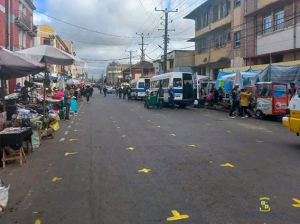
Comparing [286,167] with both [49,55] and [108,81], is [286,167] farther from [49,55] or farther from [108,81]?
[108,81]

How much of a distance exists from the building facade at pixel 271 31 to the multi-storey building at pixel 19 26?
19.6 metres

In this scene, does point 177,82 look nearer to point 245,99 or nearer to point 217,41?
point 245,99

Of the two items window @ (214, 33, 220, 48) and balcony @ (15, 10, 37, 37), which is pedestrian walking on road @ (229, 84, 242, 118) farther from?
balcony @ (15, 10, 37, 37)

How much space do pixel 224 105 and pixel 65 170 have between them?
61.3ft

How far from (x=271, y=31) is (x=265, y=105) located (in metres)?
10.5

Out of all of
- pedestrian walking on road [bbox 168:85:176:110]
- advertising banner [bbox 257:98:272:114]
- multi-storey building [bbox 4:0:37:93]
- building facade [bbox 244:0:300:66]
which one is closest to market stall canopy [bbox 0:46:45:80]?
advertising banner [bbox 257:98:272:114]

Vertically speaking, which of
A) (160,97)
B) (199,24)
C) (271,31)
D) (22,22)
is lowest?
(160,97)

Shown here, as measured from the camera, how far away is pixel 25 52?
11367 millimetres

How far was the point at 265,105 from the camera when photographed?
56.6 ft

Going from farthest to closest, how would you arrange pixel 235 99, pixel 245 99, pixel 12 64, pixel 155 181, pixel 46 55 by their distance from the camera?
pixel 235 99 → pixel 245 99 → pixel 46 55 → pixel 12 64 → pixel 155 181

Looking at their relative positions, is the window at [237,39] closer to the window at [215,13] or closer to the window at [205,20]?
the window at [215,13]

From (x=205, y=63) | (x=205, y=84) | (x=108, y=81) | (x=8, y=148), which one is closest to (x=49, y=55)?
(x=8, y=148)

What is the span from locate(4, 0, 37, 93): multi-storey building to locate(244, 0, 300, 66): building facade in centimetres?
1961

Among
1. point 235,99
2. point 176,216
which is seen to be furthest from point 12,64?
point 235,99
